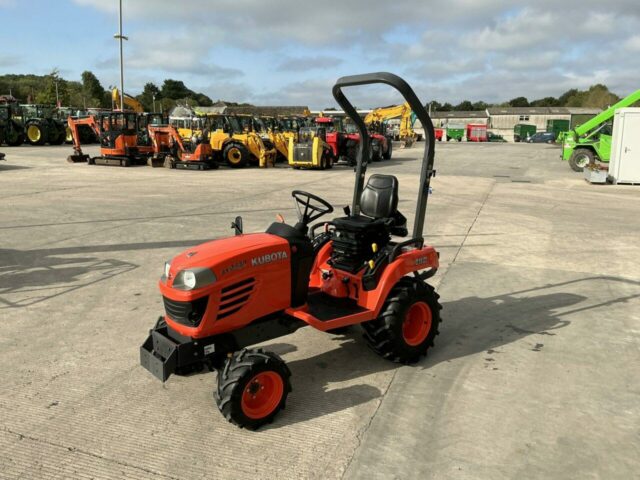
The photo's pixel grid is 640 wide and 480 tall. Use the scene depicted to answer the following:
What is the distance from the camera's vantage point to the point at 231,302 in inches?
134

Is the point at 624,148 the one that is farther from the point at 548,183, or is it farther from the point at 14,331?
the point at 14,331

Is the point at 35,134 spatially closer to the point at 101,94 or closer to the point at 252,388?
the point at 252,388

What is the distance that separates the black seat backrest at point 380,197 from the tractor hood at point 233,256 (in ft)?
3.65

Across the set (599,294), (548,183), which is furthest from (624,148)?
(599,294)

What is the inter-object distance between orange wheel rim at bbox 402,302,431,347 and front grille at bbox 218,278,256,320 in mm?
1405

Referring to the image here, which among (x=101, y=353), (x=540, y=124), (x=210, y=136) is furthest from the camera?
(x=540, y=124)

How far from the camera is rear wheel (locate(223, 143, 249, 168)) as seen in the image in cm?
Answer: 2034

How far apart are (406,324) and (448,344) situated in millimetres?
537

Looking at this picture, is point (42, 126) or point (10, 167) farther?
point (42, 126)

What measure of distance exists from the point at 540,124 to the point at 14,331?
341 ft

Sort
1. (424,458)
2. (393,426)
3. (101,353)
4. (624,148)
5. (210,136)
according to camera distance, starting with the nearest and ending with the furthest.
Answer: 1. (424,458)
2. (393,426)
3. (101,353)
4. (624,148)
5. (210,136)

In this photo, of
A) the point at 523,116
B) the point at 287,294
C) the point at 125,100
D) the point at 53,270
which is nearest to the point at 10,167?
the point at 125,100

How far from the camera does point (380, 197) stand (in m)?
4.47

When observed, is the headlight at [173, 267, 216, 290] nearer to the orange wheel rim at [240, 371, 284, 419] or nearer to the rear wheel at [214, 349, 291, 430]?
the rear wheel at [214, 349, 291, 430]
